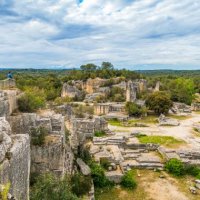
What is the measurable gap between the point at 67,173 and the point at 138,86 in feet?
136

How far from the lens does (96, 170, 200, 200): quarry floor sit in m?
15.1

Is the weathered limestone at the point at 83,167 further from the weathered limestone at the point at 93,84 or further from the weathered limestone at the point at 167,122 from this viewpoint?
the weathered limestone at the point at 93,84

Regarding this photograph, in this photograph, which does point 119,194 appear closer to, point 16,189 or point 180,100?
point 16,189

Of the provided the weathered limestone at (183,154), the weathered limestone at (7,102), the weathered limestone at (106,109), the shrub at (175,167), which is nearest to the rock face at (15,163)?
the weathered limestone at (7,102)

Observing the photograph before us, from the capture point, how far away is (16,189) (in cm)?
705

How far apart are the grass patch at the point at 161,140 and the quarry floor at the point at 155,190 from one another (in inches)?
277

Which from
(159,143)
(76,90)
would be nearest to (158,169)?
(159,143)

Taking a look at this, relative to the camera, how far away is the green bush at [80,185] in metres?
13.0

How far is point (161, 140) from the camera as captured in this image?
25.8 metres

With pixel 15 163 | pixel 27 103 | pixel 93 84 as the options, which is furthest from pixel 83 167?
pixel 93 84

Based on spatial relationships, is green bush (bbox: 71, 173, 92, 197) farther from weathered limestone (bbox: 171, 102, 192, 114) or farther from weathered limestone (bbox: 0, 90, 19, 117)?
weathered limestone (bbox: 171, 102, 192, 114)

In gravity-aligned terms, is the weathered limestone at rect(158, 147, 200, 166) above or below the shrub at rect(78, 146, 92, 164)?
below

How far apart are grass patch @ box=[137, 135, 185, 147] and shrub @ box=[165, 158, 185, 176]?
557 cm

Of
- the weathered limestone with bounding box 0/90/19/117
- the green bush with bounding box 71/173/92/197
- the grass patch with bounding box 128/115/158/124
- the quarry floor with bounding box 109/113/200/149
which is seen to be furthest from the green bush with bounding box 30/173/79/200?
the grass patch with bounding box 128/115/158/124
